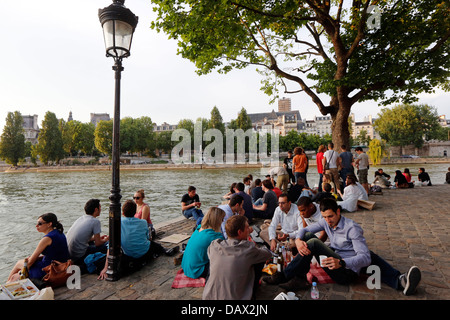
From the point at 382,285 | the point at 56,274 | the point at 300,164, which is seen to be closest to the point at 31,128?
the point at 300,164

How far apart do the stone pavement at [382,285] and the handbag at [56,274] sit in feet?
0.38

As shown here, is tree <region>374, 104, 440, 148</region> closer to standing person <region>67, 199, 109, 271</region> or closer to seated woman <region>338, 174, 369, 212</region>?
seated woman <region>338, 174, 369, 212</region>

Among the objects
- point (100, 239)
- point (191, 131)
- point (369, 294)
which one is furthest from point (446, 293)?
point (191, 131)

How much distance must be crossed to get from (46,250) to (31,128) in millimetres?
143206

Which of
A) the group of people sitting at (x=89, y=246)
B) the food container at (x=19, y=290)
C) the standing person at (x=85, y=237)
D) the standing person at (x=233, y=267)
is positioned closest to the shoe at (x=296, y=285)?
the standing person at (x=233, y=267)

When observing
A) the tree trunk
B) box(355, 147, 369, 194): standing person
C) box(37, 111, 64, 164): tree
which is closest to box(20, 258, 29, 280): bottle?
the tree trunk

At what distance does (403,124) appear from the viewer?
60188mm

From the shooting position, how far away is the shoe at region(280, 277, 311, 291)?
350cm

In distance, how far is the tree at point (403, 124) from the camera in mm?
60062

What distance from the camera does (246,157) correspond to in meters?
73.2

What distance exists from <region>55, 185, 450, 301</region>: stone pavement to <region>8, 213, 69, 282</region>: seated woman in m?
0.46

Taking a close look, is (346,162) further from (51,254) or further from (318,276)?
(51,254)

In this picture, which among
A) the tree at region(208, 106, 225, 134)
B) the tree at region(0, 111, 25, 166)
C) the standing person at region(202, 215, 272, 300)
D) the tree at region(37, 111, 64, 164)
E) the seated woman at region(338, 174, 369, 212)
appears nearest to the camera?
the standing person at region(202, 215, 272, 300)
